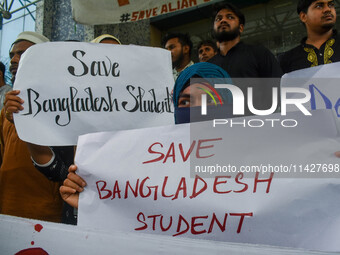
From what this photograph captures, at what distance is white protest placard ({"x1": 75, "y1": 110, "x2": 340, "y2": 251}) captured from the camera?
2.84ft

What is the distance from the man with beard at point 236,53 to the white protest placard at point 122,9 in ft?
2.70

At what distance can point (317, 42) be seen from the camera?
199 centimetres

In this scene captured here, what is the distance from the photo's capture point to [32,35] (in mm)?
2211

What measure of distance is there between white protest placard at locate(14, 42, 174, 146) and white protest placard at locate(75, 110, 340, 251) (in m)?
0.48

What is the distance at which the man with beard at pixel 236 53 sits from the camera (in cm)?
210

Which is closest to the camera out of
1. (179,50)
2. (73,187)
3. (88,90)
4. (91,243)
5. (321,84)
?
(91,243)

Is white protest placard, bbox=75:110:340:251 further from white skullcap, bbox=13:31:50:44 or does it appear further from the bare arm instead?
white skullcap, bbox=13:31:50:44

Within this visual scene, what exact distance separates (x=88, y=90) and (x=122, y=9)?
2105mm

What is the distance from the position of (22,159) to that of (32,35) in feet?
2.76

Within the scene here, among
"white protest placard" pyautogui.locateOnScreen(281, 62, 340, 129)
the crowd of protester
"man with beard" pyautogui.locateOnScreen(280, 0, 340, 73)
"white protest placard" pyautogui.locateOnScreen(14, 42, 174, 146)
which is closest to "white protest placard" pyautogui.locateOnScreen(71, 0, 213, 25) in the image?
the crowd of protester

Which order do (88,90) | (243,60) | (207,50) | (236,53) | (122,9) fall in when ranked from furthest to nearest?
(122,9) < (207,50) < (236,53) < (243,60) < (88,90)

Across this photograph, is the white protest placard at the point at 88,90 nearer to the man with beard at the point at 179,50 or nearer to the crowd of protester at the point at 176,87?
the crowd of protester at the point at 176,87

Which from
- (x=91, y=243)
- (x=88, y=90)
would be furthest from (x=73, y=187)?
(x=88, y=90)

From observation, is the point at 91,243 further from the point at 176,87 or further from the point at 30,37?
the point at 30,37
